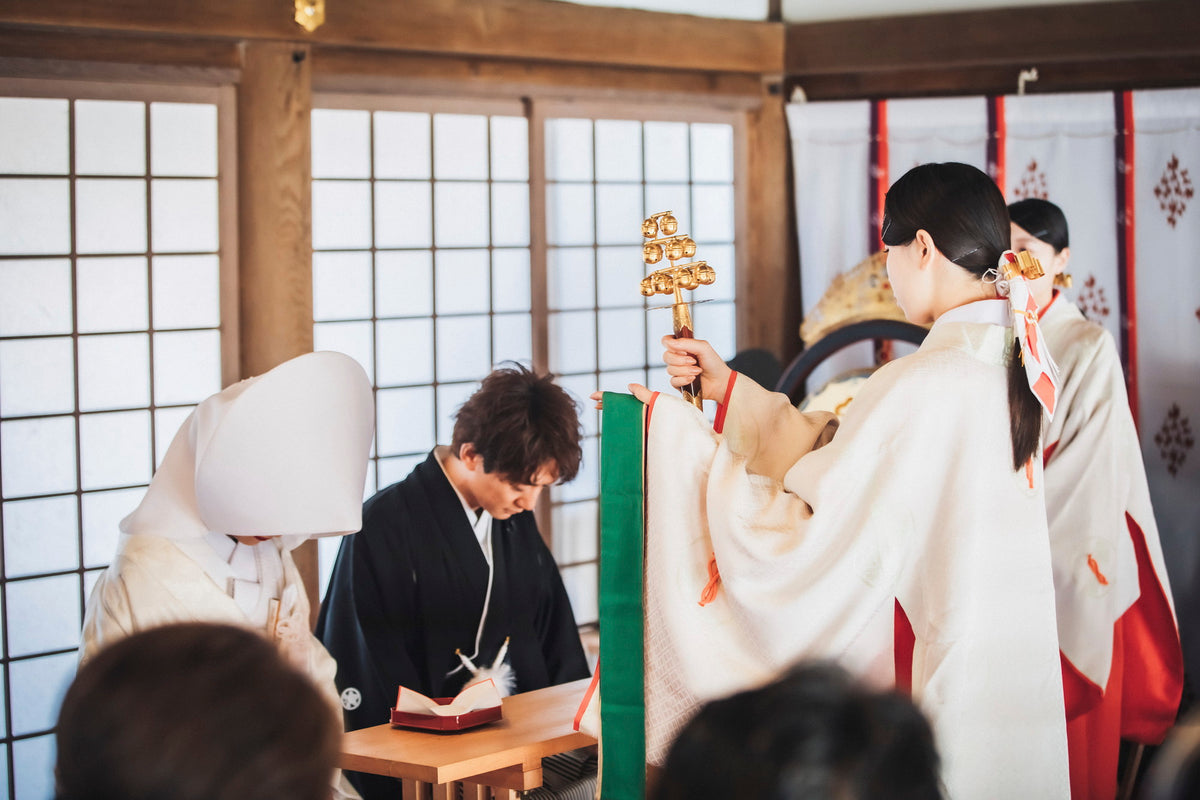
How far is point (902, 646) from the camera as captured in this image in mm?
2707

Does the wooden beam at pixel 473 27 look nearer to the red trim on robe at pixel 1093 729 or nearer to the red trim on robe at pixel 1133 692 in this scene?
the red trim on robe at pixel 1133 692

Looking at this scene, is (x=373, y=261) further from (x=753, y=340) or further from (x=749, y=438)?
(x=749, y=438)

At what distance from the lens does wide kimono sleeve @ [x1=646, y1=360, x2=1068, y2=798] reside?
2467 millimetres

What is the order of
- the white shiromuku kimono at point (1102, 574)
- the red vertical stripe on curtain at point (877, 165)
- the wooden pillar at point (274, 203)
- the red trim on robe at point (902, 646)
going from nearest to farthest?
the red trim on robe at point (902, 646), the white shiromuku kimono at point (1102, 574), the wooden pillar at point (274, 203), the red vertical stripe on curtain at point (877, 165)

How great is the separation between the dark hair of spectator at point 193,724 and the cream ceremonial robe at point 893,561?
145cm

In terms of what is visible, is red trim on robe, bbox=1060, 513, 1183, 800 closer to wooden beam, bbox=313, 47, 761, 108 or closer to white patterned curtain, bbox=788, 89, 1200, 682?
white patterned curtain, bbox=788, 89, 1200, 682

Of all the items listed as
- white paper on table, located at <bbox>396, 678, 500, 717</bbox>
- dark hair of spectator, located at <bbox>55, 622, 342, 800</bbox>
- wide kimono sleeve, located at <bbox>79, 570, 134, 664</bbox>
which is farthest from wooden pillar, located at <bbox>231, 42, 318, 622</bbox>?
dark hair of spectator, located at <bbox>55, 622, 342, 800</bbox>

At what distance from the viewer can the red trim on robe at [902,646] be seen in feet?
8.79

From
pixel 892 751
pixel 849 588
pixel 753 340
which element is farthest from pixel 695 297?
pixel 892 751

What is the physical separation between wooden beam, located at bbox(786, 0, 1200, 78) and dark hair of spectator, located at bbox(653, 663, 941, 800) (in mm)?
4664

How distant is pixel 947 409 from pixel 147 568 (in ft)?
5.69

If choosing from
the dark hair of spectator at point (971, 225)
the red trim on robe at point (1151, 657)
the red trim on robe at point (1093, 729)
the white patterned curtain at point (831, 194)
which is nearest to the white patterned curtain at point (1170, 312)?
the red trim on robe at point (1151, 657)

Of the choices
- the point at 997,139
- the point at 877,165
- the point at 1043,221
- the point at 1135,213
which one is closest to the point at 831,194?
the point at 877,165

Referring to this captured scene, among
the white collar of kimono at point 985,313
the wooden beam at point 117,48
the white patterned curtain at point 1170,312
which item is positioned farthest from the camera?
the white patterned curtain at point 1170,312
